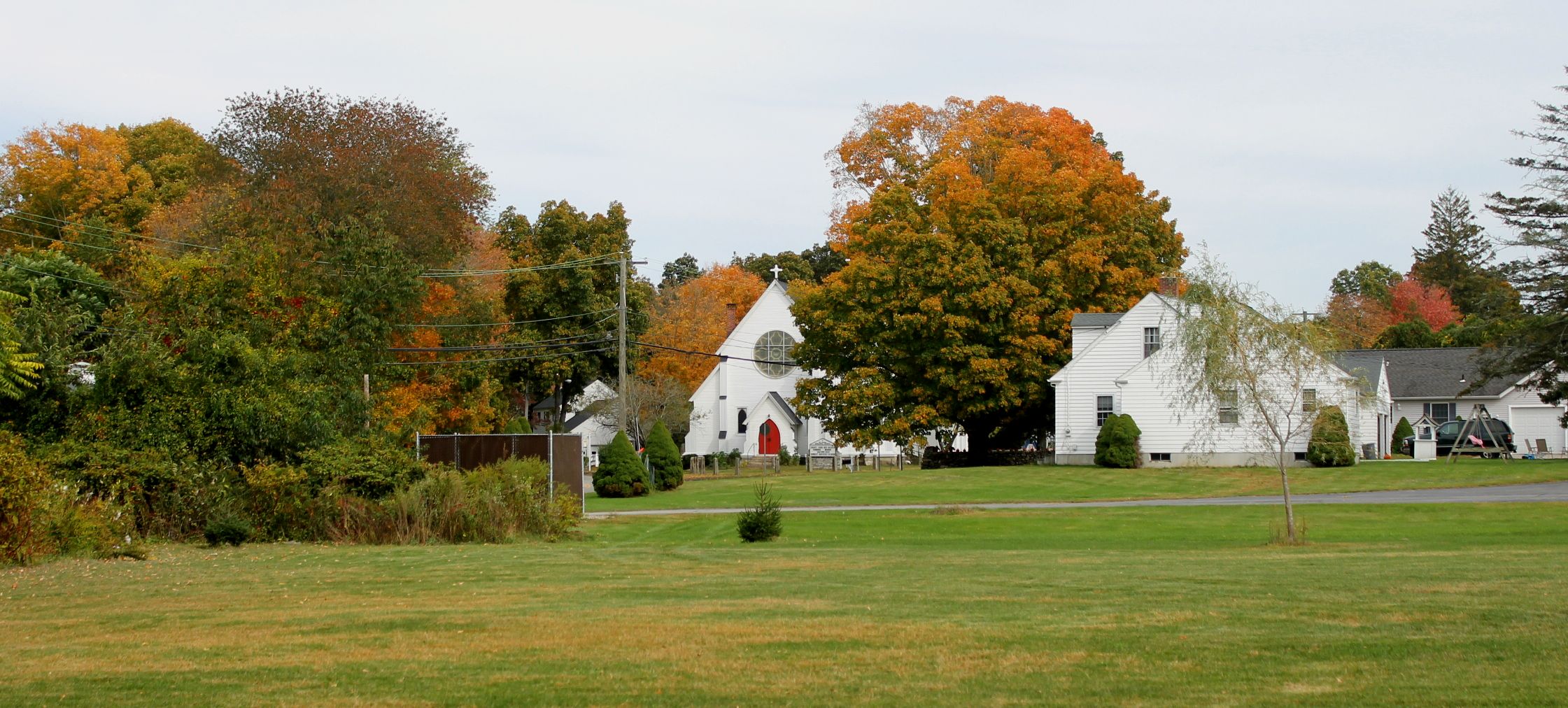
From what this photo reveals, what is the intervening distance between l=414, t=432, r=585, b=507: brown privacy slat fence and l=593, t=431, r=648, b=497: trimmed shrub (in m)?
10.4

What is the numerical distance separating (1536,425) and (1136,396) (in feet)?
68.6

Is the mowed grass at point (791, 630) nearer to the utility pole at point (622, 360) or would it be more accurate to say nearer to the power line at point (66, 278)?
the power line at point (66, 278)

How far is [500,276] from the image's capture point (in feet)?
206

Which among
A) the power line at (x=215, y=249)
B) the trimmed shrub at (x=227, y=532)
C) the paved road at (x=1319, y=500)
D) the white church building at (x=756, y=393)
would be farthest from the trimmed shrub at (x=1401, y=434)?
the trimmed shrub at (x=227, y=532)

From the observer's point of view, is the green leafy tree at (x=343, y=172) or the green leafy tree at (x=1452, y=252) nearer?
the green leafy tree at (x=343, y=172)

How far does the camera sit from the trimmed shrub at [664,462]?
4453 cm

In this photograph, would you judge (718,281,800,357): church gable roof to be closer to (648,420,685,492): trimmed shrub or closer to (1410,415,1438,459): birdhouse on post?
(648,420,685,492): trimmed shrub

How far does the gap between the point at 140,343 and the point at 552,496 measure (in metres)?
7.73

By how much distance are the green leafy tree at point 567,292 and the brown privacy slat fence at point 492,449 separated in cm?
2780

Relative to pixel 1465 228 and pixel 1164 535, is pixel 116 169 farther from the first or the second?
pixel 1465 228

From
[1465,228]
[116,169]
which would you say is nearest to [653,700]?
[116,169]

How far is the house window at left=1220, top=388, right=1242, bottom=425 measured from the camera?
2266 cm

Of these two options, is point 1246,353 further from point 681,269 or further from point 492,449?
point 681,269

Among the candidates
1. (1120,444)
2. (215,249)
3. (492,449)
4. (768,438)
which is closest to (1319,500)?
(1120,444)
